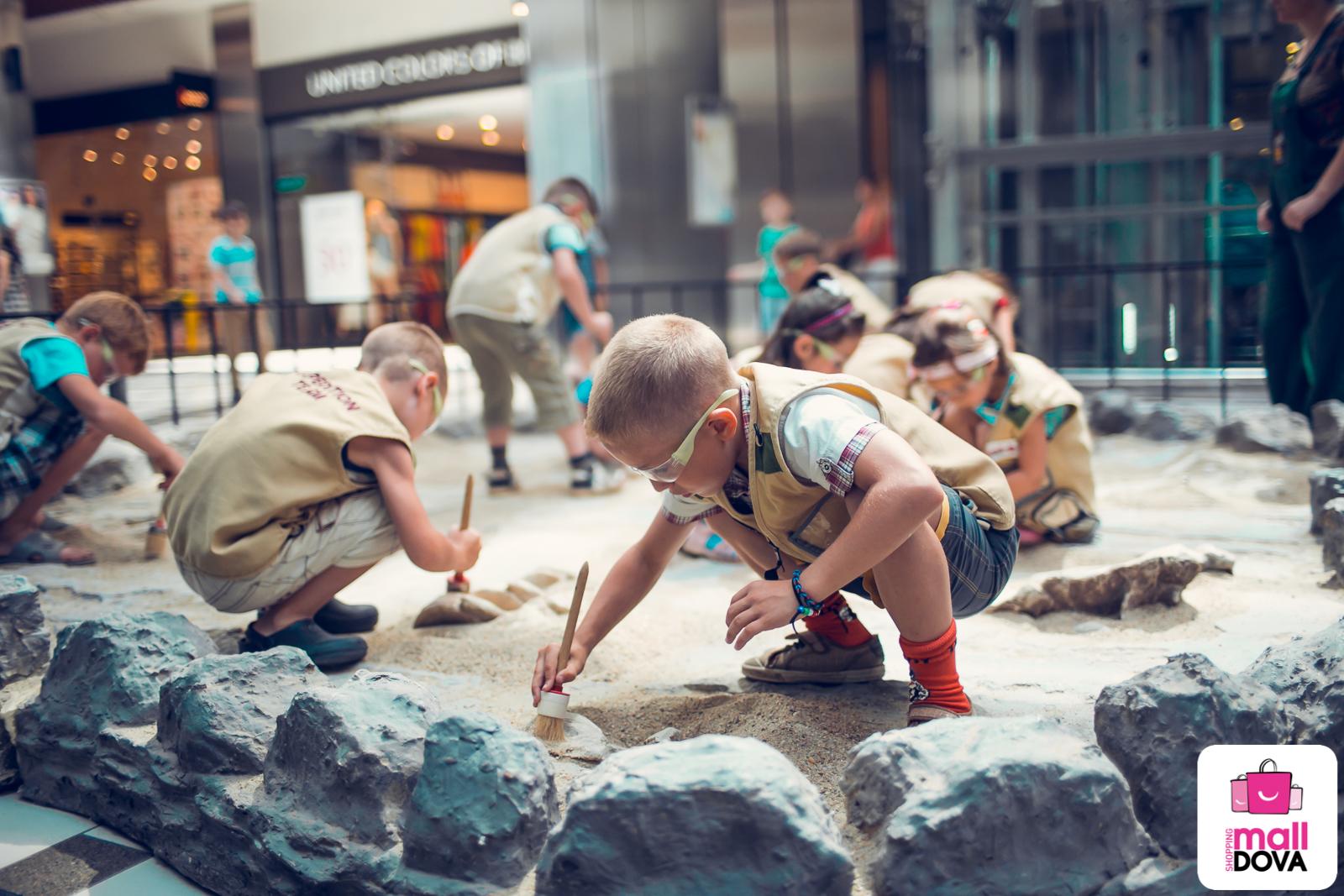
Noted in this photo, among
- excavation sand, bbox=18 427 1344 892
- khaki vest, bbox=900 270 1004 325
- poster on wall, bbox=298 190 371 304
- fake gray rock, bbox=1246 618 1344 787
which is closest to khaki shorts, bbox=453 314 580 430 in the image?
excavation sand, bbox=18 427 1344 892

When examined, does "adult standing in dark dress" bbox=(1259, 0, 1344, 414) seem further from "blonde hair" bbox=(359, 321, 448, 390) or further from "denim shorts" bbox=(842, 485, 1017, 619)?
"blonde hair" bbox=(359, 321, 448, 390)

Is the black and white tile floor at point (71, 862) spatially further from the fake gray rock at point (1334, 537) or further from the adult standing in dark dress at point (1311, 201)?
the adult standing in dark dress at point (1311, 201)

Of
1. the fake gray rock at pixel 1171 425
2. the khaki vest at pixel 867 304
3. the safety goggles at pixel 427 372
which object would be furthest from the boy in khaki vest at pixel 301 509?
the fake gray rock at pixel 1171 425

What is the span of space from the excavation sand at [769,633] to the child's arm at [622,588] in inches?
6.6

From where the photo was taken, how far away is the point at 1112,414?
580cm

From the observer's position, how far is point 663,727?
2137mm

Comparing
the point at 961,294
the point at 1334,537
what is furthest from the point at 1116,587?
the point at 961,294

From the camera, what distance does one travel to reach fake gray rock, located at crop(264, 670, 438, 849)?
5.65 feet

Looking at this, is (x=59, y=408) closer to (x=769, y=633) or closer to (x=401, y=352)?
(x=401, y=352)

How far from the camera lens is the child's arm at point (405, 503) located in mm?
2566

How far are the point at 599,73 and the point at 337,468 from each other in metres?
6.51

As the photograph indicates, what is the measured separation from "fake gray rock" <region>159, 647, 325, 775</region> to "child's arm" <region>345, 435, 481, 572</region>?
18.2 inches

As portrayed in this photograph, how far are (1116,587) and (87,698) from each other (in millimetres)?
2261

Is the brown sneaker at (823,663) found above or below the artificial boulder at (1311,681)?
below
